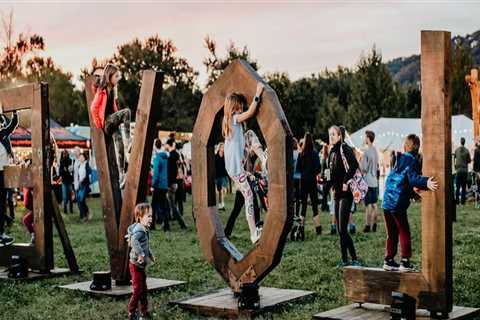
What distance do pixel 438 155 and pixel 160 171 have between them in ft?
35.7

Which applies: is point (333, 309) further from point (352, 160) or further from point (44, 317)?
point (352, 160)

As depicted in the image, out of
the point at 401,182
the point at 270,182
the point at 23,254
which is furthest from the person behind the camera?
the point at 23,254

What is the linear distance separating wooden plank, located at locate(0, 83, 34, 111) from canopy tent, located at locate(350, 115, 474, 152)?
1963cm

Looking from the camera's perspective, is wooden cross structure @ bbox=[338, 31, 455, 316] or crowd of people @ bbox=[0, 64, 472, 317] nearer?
wooden cross structure @ bbox=[338, 31, 455, 316]

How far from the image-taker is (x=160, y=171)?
1675 cm

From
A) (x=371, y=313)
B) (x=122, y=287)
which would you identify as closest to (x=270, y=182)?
(x=371, y=313)

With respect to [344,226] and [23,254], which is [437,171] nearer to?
[344,226]

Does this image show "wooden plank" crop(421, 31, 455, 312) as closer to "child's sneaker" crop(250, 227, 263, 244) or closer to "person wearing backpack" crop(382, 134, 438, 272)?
"person wearing backpack" crop(382, 134, 438, 272)

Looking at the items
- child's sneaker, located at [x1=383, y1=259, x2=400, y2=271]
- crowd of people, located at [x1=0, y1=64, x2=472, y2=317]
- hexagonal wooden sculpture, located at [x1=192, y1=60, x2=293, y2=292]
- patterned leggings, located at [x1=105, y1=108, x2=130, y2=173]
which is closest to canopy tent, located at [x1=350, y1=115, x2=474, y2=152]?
crowd of people, located at [x1=0, y1=64, x2=472, y2=317]

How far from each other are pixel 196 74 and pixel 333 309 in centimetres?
5731

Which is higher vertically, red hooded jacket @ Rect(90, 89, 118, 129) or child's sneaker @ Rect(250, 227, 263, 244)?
red hooded jacket @ Rect(90, 89, 118, 129)

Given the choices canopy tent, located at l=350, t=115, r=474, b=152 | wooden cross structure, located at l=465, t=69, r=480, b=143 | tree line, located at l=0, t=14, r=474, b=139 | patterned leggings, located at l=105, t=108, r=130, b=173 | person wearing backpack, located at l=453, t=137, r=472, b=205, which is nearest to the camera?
patterned leggings, located at l=105, t=108, r=130, b=173

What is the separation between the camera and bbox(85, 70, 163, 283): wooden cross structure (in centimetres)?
887

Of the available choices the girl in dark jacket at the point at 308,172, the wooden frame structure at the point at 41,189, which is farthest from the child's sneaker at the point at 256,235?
the girl in dark jacket at the point at 308,172
